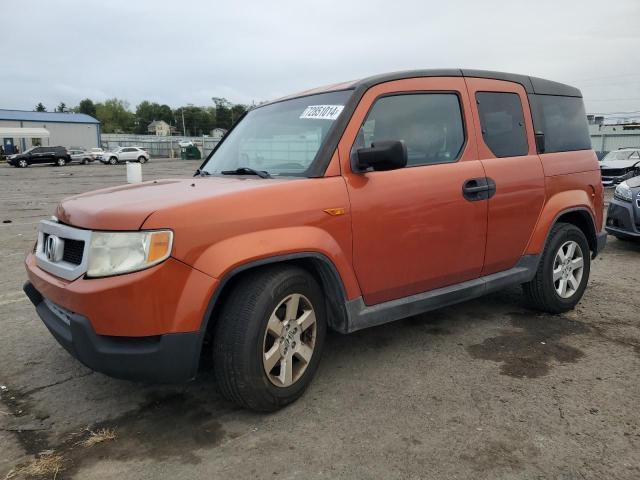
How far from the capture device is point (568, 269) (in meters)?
4.50

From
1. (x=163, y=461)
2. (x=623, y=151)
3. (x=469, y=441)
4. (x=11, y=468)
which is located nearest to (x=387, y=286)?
(x=469, y=441)

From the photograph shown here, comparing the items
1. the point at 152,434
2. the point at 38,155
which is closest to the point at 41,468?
the point at 152,434

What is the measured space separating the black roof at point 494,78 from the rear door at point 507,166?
0.06 metres

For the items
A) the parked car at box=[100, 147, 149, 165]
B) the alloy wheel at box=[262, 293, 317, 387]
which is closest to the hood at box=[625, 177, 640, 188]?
the alloy wheel at box=[262, 293, 317, 387]

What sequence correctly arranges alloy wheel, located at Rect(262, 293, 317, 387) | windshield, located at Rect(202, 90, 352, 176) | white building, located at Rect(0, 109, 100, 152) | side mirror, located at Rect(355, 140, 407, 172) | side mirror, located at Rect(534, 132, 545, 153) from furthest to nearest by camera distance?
white building, located at Rect(0, 109, 100, 152) < side mirror, located at Rect(534, 132, 545, 153) < windshield, located at Rect(202, 90, 352, 176) < side mirror, located at Rect(355, 140, 407, 172) < alloy wheel, located at Rect(262, 293, 317, 387)

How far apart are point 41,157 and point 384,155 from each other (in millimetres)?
43625

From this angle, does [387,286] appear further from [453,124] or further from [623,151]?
[623,151]

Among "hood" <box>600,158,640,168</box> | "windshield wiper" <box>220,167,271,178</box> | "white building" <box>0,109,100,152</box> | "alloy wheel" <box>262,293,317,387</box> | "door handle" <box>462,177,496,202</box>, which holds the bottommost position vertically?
"alloy wheel" <box>262,293,317,387</box>

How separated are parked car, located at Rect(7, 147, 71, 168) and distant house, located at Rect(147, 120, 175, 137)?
3561 inches

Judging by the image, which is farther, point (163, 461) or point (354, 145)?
point (354, 145)

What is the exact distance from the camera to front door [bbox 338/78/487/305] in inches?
123

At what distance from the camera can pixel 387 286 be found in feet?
10.7

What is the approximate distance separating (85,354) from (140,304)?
Result: 436 mm

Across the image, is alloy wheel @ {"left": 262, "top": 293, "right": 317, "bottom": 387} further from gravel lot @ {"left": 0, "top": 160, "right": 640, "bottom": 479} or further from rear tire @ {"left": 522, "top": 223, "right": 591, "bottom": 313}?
rear tire @ {"left": 522, "top": 223, "right": 591, "bottom": 313}
